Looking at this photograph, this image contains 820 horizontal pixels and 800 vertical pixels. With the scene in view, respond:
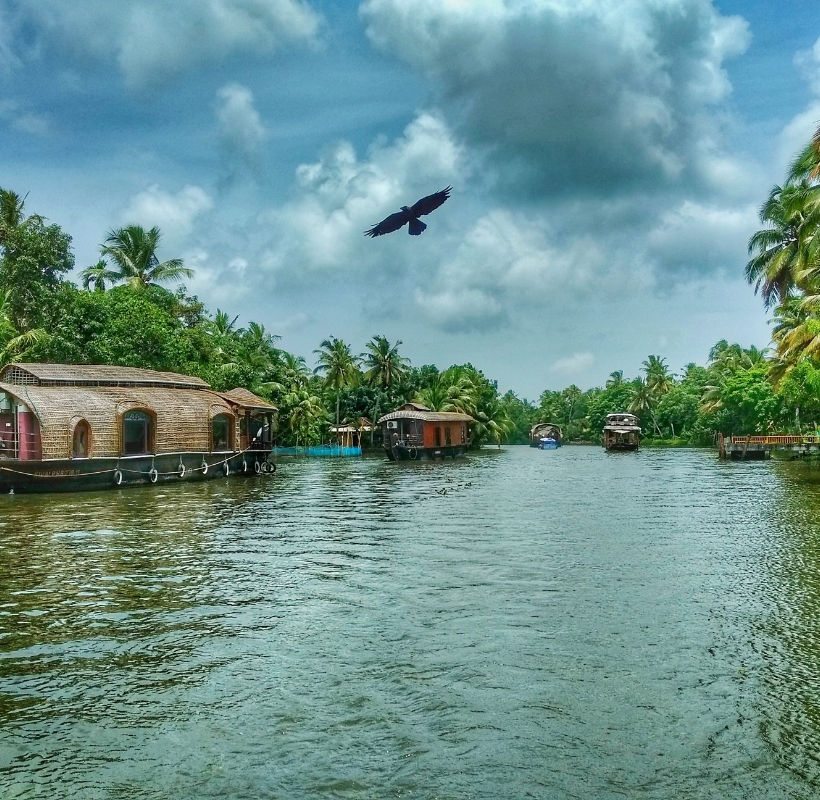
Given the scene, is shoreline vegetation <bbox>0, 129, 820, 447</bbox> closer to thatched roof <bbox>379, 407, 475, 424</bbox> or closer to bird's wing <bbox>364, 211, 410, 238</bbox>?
thatched roof <bbox>379, 407, 475, 424</bbox>

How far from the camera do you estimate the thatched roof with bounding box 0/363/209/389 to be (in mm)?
26781

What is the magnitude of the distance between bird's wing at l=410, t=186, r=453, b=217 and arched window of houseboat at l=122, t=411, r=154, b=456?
22218 mm

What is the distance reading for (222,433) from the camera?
1422 inches

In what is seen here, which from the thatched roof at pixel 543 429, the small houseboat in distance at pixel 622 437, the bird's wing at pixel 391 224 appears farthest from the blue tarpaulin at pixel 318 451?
the bird's wing at pixel 391 224

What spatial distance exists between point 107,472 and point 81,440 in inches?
65.1

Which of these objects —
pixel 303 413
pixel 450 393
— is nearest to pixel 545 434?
pixel 450 393

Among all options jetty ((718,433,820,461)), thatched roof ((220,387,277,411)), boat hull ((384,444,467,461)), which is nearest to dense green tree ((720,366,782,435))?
jetty ((718,433,820,461))

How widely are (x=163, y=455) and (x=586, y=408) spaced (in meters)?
91.9

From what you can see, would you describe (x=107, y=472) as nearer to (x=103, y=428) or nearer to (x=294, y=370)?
(x=103, y=428)

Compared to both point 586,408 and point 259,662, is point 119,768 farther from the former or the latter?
point 586,408

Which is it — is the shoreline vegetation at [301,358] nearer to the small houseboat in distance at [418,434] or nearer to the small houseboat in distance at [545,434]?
the small houseboat in distance at [418,434]

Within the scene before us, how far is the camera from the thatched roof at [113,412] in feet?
82.4

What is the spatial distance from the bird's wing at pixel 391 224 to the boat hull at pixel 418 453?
124ft

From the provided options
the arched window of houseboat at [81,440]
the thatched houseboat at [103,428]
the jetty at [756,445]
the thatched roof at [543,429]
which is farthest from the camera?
the thatched roof at [543,429]
